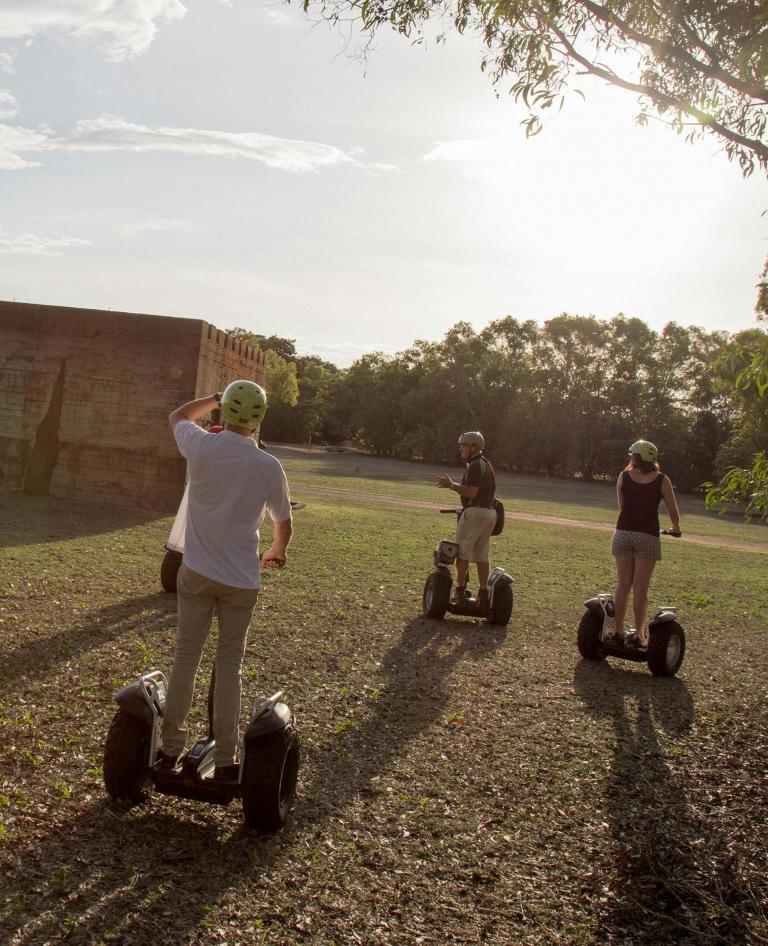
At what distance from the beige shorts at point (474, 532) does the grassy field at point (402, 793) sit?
863 mm

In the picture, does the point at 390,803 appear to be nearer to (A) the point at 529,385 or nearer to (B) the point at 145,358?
(B) the point at 145,358

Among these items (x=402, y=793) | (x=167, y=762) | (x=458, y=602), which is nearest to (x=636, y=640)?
(x=458, y=602)

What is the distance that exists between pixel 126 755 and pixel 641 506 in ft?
18.0

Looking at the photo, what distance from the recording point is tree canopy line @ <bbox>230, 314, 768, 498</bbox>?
66312 mm

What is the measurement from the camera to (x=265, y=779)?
4.09 metres

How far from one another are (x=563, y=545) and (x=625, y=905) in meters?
17.7

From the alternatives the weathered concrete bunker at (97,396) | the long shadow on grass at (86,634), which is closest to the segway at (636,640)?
the long shadow on grass at (86,634)

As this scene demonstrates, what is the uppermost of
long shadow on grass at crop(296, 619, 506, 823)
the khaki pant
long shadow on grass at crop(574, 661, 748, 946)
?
the khaki pant

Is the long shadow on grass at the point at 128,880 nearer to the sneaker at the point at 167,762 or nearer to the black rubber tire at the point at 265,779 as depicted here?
the black rubber tire at the point at 265,779

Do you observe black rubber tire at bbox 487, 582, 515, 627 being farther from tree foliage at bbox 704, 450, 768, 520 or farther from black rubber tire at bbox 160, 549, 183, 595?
tree foliage at bbox 704, 450, 768, 520

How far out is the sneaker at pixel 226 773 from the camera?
417 centimetres

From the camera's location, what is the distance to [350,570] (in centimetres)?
1373

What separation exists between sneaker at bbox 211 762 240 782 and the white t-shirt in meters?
0.88

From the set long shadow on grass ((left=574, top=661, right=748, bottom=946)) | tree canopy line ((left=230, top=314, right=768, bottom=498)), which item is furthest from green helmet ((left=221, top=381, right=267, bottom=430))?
tree canopy line ((left=230, top=314, right=768, bottom=498))
